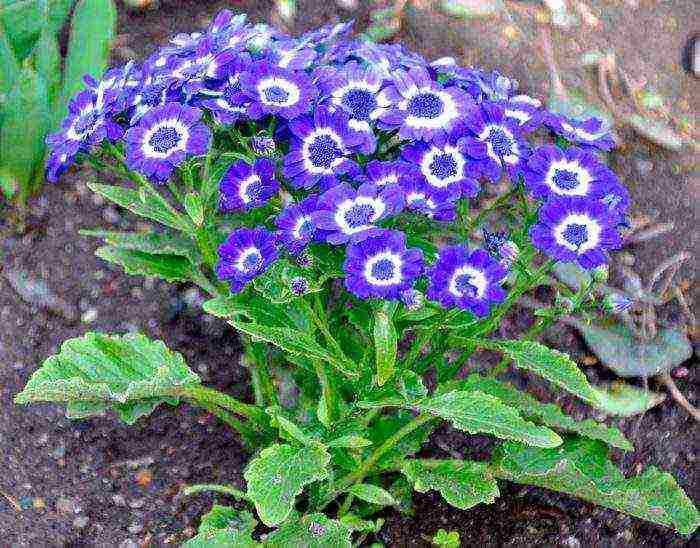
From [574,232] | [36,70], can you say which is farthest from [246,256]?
[36,70]

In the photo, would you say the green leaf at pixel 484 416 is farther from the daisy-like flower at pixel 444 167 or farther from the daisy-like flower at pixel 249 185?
the daisy-like flower at pixel 249 185

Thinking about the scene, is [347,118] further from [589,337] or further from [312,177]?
[589,337]

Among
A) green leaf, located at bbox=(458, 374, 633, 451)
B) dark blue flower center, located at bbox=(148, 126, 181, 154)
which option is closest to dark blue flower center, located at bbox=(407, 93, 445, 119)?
dark blue flower center, located at bbox=(148, 126, 181, 154)

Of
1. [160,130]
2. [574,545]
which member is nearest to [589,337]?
[574,545]

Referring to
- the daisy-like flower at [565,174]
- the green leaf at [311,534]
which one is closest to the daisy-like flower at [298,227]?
the daisy-like flower at [565,174]

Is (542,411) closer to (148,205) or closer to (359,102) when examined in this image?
(359,102)

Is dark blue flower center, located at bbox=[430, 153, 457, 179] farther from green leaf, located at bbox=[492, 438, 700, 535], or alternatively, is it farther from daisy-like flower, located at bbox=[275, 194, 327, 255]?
green leaf, located at bbox=[492, 438, 700, 535]
